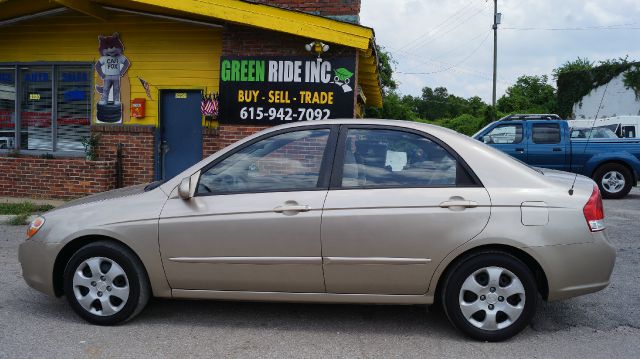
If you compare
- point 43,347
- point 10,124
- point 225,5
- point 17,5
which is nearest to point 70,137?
point 10,124

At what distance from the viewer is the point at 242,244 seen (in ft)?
13.0

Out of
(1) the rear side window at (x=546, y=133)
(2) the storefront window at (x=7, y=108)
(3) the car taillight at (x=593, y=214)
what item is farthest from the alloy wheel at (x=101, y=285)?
(1) the rear side window at (x=546, y=133)

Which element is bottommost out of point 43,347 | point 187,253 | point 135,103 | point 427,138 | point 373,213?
point 43,347

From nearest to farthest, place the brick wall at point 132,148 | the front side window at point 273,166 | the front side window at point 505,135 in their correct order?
1. the front side window at point 273,166
2. the brick wall at point 132,148
3. the front side window at point 505,135

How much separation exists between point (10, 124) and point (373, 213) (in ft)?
32.2

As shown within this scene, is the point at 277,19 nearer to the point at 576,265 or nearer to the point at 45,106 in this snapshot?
the point at 45,106

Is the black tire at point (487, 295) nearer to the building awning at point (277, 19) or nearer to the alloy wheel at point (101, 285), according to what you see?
the alloy wheel at point (101, 285)

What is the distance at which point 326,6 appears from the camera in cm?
995

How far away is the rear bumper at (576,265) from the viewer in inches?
149

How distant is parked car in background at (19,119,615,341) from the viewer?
3807 millimetres

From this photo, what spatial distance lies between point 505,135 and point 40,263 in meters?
10.7

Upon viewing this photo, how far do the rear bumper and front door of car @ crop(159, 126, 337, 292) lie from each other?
5.09 feet

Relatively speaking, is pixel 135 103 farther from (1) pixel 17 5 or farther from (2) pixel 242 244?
(2) pixel 242 244

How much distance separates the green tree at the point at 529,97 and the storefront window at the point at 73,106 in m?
29.5
